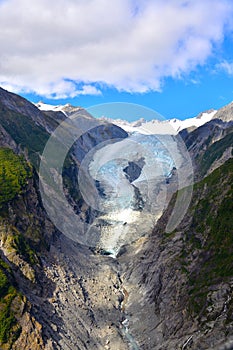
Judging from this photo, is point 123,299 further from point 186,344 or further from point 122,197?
point 122,197

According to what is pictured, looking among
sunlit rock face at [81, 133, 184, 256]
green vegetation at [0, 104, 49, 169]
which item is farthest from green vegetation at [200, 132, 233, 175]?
green vegetation at [0, 104, 49, 169]

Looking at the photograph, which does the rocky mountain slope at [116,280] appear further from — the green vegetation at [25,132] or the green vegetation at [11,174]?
the green vegetation at [25,132]

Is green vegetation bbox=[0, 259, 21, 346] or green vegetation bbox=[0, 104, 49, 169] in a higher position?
green vegetation bbox=[0, 104, 49, 169]

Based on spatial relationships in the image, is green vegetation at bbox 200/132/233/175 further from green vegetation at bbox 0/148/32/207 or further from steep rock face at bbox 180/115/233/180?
green vegetation at bbox 0/148/32/207

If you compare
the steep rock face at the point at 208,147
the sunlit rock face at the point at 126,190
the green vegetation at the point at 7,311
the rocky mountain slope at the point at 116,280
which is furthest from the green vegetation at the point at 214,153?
the green vegetation at the point at 7,311

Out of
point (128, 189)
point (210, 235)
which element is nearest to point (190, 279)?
point (210, 235)

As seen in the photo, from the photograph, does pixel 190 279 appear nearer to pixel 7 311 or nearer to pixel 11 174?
pixel 7 311

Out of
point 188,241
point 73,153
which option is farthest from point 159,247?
point 73,153

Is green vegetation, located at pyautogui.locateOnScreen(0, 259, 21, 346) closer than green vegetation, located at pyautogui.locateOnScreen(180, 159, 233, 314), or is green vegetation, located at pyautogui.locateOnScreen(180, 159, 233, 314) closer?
green vegetation, located at pyautogui.locateOnScreen(0, 259, 21, 346)
